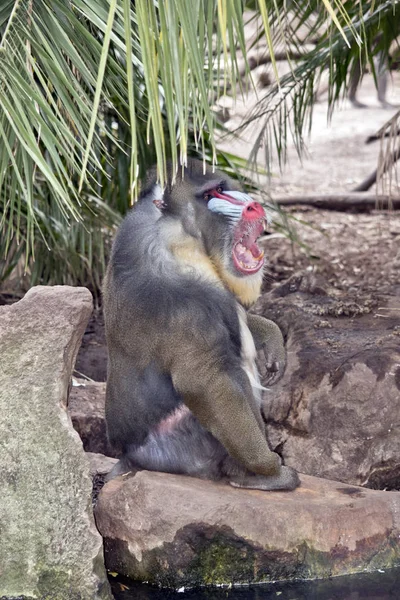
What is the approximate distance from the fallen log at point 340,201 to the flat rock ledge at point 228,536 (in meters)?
5.66

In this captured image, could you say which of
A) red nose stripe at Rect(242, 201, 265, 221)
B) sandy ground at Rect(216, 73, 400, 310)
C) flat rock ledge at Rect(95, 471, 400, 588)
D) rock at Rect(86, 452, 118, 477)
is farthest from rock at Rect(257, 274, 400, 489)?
red nose stripe at Rect(242, 201, 265, 221)

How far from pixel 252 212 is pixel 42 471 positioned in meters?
1.37

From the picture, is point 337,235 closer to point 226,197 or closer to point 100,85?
point 226,197

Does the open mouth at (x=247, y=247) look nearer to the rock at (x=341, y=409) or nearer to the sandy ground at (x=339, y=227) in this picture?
the sandy ground at (x=339, y=227)

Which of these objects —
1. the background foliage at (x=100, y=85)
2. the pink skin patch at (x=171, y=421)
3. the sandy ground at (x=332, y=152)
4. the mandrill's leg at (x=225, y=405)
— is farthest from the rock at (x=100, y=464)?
the sandy ground at (x=332, y=152)

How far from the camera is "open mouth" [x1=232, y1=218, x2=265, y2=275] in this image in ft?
13.4

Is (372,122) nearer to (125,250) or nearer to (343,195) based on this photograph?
(343,195)

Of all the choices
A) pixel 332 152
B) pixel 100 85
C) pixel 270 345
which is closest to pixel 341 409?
pixel 270 345

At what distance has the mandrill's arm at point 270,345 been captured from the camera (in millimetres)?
4594

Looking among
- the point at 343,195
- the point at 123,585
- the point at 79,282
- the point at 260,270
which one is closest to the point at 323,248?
the point at 343,195

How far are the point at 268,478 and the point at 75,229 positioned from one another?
2996 millimetres

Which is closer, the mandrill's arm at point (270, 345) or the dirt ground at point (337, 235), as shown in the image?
the mandrill's arm at point (270, 345)

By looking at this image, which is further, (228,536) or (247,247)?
(247,247)

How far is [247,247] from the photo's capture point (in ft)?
13.5
